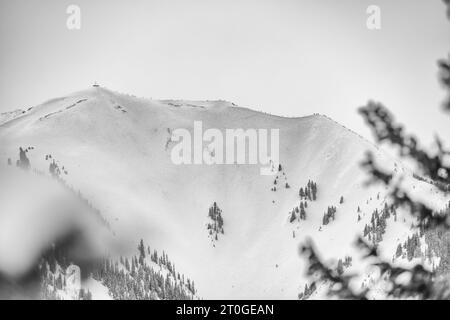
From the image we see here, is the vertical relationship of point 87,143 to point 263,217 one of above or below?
above

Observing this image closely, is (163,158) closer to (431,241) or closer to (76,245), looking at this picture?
(76,245)

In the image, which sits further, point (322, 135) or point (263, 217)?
point (322, 135)

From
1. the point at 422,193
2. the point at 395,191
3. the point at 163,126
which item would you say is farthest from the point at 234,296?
the point at 395,191
